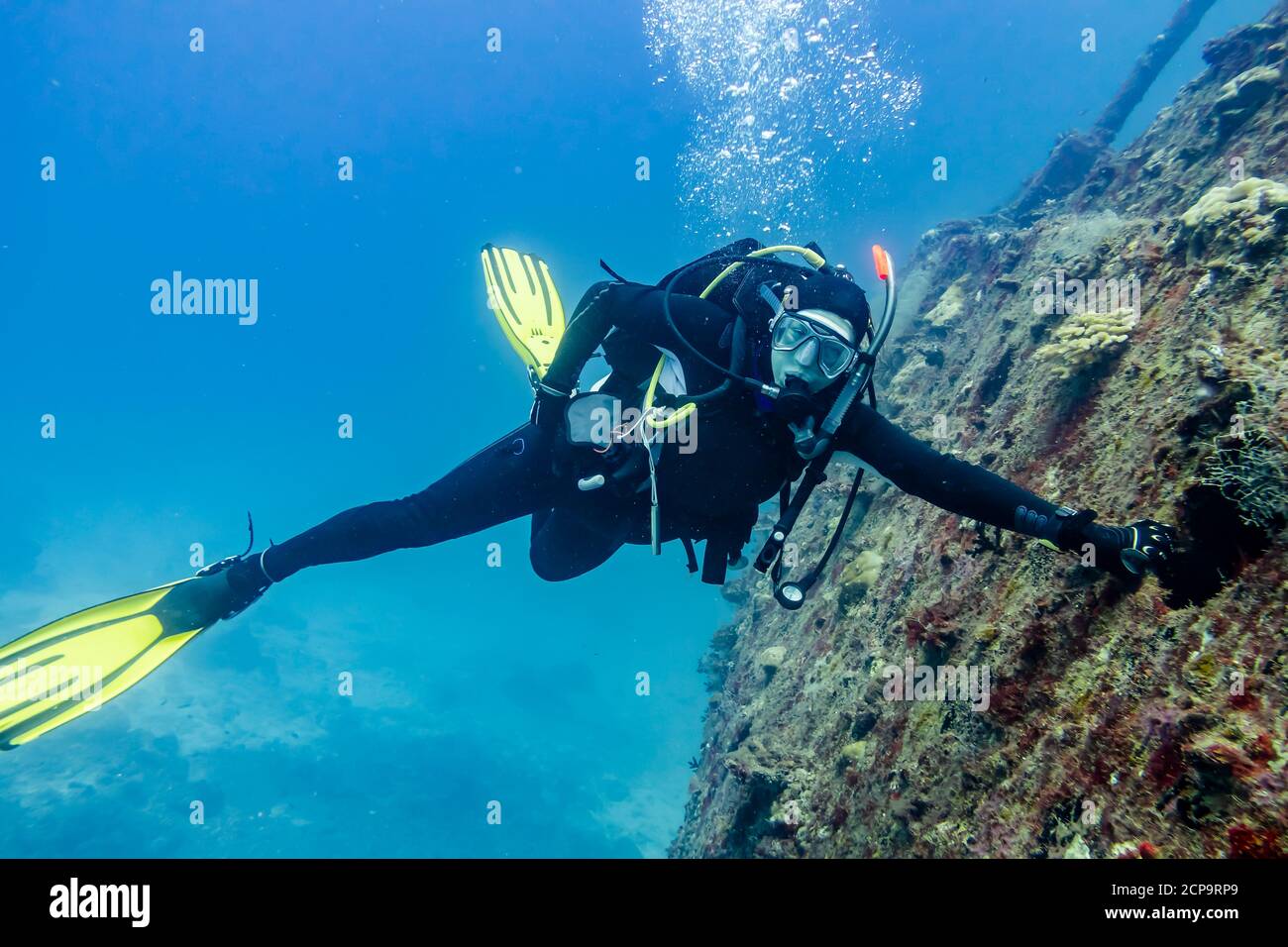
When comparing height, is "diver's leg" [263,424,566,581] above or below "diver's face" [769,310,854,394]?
below

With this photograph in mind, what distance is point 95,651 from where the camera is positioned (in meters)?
4.65

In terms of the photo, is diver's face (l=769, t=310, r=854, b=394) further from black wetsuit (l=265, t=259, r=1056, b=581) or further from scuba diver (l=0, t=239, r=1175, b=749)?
black wetsuit (l=265, t=259, r=1056, b=581)

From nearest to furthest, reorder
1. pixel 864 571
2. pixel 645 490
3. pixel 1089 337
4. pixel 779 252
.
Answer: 1. pixel 779 252
2. pixel 645 490
3. pixel 1089 337
4. pixel 864 571

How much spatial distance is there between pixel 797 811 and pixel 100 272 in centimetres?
10694

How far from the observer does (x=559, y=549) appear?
523cm

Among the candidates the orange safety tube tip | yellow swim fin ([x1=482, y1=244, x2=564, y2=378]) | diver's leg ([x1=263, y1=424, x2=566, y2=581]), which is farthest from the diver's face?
yellow swim fin ([x1=482, y1=244, x2=564, y2=378])

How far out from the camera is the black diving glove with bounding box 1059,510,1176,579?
2941mm

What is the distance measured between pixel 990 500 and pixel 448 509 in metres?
3.88

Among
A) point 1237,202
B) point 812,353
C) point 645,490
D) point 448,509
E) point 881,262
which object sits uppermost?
point 1237,202

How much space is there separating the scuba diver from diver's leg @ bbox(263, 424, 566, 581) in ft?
0.04

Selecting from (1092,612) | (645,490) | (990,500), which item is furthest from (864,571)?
(645,490)

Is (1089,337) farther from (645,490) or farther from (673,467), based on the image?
(645,490)

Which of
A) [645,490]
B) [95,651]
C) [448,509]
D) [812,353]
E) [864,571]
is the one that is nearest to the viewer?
[812,353]
